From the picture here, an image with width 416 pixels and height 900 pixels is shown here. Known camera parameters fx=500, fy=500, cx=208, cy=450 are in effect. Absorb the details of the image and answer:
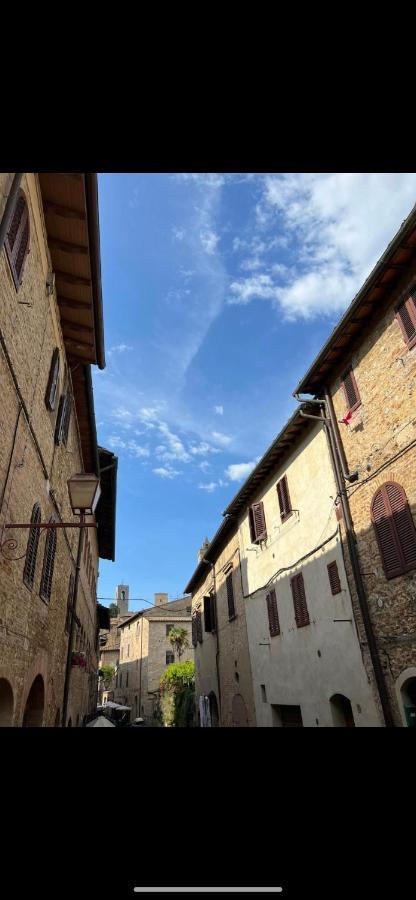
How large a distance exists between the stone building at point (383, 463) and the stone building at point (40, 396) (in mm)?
5151

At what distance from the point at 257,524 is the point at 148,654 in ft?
95.2

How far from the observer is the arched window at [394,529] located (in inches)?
338

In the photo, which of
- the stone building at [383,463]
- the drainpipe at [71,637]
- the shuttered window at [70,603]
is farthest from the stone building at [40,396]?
the stone building at [383,463]

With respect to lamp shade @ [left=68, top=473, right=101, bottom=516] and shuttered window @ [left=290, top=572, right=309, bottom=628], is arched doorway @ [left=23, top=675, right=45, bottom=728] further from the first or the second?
shuttered window @ [left=290, top=572, right=309, bottom=628]

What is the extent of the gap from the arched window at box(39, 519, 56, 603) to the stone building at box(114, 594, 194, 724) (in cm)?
2996

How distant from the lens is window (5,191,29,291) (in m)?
5.75

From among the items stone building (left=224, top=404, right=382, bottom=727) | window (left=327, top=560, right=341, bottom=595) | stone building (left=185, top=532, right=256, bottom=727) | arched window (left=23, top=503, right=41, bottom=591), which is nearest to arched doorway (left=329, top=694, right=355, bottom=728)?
stone building (left=224, top=404, right=382, bottom=727)

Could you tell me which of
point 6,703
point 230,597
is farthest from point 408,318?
point 230,597

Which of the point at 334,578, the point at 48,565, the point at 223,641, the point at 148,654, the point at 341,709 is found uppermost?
the point at 148,654

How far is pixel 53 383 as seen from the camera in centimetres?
853

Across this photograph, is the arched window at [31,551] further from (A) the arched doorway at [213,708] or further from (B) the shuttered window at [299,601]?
(A) the arched doorway at [213,708]

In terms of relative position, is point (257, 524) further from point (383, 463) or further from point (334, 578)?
point (383, 463)

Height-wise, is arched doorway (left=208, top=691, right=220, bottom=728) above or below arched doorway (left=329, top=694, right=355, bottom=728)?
above
